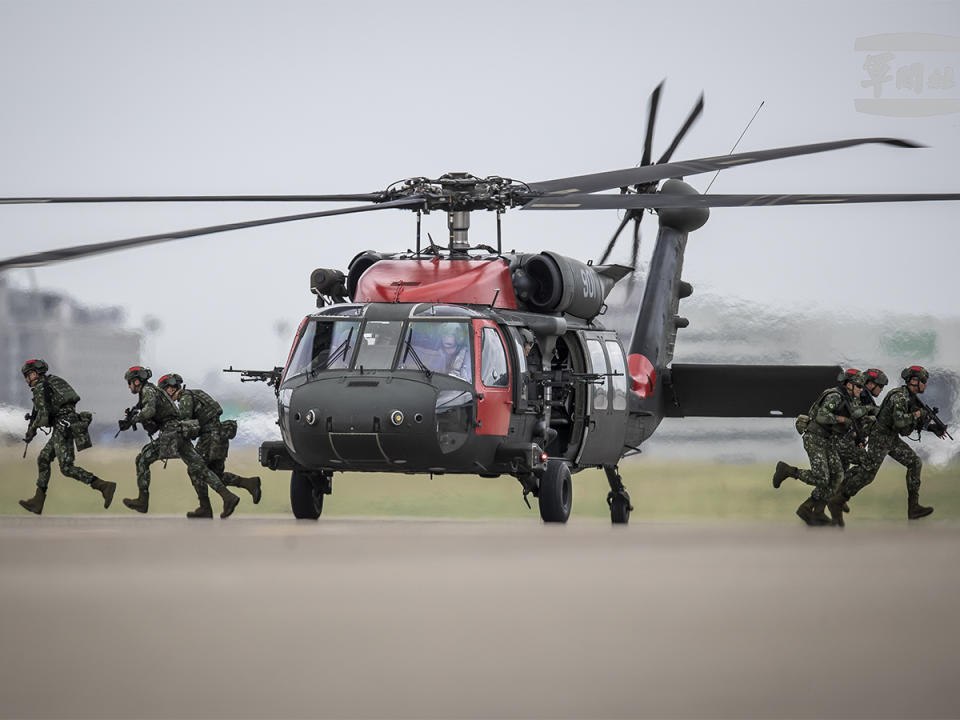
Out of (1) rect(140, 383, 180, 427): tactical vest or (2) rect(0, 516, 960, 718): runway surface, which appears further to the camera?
(1) rect(140, 383, 180, 427): tactical vest

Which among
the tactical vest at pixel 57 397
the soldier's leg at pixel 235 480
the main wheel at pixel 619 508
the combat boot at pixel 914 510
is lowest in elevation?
the main wheel at pixel 619 508

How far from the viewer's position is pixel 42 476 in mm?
15242

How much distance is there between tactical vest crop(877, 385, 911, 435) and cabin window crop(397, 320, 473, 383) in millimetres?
4353

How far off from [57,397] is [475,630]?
9266mm

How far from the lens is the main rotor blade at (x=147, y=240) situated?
29.1 feet

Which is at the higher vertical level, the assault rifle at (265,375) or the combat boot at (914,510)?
the assault rifle at (265,375)

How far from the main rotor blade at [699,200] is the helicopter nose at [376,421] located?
1879mm

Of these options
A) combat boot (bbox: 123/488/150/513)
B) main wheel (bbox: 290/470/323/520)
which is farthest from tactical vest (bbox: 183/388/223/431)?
main wheel (bbox: 290/470/323/520)

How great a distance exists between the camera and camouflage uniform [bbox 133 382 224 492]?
15.2 m

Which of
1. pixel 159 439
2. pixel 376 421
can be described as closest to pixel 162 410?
pixel 159 439

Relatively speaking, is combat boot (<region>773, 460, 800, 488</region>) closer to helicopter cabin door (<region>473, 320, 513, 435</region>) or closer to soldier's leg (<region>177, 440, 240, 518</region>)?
helicopter cabin door (<region>473, 320, 513, 435</region>)

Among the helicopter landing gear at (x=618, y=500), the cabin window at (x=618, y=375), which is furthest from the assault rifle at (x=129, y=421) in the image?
the helicopter landing gear at (x=618, y=500)

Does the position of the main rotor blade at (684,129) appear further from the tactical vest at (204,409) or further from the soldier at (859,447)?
the tactical vest at (204,409)

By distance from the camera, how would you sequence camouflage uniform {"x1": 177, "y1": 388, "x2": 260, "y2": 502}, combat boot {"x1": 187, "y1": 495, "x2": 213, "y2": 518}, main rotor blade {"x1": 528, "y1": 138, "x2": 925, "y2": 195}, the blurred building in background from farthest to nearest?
1. the blurred building in background
2. combat boot {"x1": 187, "y1": 495, "x2": 213, "y2": 518}
3. camouflage uniform {"x1": 177, "y1": 388, "x2": 260, "y2": 502}
4. main rotor blade {"x1": 528, "y1": 138, "x2": 925, "y2": 195}
